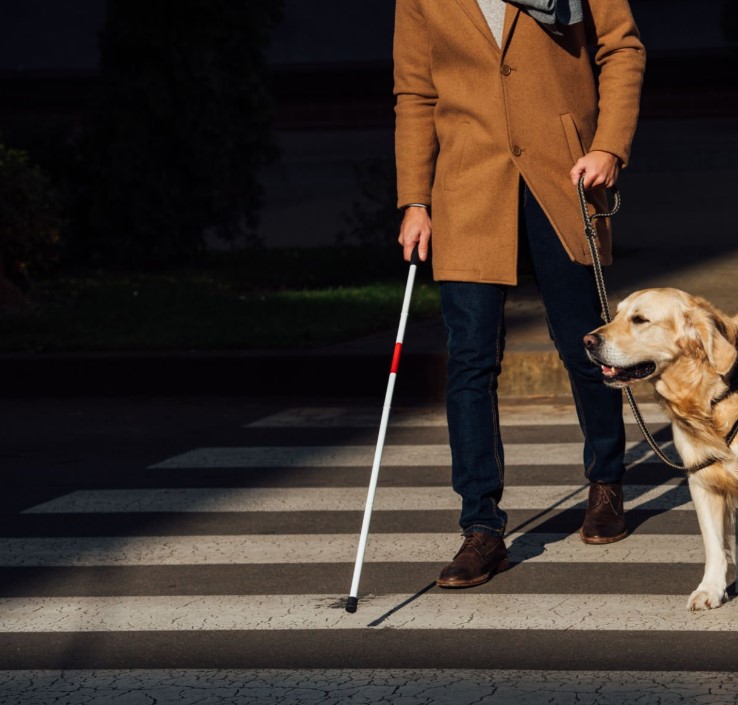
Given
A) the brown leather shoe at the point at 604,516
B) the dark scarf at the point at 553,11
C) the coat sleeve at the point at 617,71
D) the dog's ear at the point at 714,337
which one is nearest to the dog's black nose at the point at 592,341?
the dog's ear at the point at 714,337

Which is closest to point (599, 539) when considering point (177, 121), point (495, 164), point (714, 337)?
point (714, 337)

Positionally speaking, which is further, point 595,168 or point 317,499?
point 317,499

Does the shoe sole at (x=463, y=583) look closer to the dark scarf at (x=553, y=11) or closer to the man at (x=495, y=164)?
the man at (x=495, y=164)

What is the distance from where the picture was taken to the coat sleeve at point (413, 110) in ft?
17.7

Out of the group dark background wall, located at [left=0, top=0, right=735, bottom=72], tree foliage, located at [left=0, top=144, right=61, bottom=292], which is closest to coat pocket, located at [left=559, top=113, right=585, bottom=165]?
tree foliage, located at [left=0, top=144, right=61, bottom=292]

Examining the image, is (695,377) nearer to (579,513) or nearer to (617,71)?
(617,71)

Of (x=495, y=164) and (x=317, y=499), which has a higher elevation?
(x=495, y=164)

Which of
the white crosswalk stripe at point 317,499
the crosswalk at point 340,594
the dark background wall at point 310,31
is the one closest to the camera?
the crosswalk at point 340,594

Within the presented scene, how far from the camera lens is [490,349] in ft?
17.2

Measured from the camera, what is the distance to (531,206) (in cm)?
534

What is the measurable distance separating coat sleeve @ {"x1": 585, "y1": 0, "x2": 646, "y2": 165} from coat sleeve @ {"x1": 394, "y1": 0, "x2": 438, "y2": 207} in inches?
22.3

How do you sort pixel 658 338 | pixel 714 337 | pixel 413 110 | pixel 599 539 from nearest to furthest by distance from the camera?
pixel 714 337, pixel 658 338, pixel 413 110, pixel 599 539

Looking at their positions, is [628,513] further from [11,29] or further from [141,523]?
[11,29]

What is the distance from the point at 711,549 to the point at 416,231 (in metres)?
1.45
